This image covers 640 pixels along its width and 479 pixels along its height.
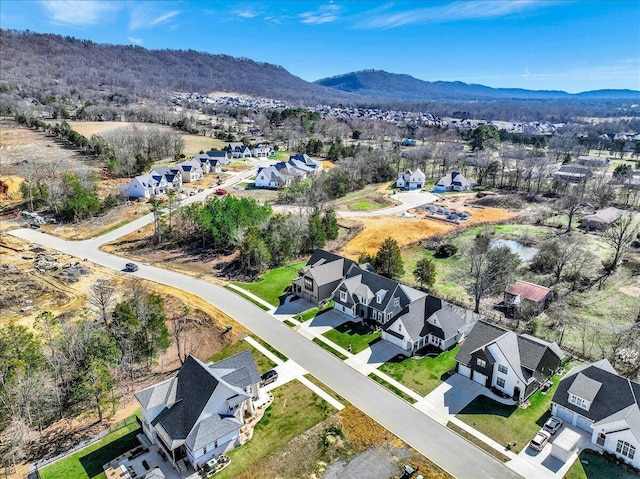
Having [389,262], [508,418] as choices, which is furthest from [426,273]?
[508,418]

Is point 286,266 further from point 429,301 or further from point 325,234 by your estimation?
point 429,301

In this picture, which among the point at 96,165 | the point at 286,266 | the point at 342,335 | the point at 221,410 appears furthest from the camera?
the point at 96,165

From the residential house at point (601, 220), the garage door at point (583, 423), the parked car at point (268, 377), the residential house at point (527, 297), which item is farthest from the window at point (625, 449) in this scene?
the residential house at point (601, 220)

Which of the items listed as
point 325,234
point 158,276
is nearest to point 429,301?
point 325,234

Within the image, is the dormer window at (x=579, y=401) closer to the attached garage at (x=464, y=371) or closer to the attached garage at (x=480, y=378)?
the attached garage at (x=480, y=378)

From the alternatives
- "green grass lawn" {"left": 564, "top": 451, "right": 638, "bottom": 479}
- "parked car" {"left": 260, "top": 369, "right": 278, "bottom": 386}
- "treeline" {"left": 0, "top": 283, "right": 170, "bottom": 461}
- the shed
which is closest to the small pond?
the shed

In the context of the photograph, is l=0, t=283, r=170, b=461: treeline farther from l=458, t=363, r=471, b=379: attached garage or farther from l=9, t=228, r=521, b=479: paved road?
l=458, t=363, r=471, b=379: attached garage
